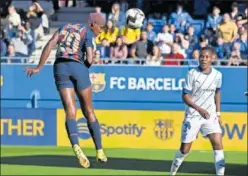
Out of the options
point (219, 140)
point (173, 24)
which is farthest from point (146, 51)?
point (219, 140)

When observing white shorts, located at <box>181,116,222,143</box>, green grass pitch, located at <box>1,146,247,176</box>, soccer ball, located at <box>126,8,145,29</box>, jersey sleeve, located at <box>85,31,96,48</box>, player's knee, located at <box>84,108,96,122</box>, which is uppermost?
soccer ball, located at <box>126,8,145,29</box>

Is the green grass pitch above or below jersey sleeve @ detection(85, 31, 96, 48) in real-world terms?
below

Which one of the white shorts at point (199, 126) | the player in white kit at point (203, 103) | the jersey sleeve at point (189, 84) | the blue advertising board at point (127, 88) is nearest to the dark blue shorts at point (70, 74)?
the player in white kit at point (203, 103)

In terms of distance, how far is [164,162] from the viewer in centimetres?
1838

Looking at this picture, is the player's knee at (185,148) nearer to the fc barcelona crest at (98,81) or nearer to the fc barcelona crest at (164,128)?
the fc barcelona crest at (164,128)

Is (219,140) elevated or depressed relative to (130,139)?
elevated

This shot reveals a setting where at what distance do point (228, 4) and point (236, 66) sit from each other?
11.5 ft

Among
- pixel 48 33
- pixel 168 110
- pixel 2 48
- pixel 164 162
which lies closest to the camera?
pixel 164 162

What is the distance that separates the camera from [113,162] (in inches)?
721

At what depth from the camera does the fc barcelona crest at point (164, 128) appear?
20422mm

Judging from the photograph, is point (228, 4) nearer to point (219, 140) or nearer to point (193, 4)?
point (193, 4)

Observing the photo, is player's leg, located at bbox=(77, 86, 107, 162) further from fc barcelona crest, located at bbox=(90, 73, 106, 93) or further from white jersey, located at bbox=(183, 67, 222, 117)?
fc barcelona crest, located at bbox=(90, 73, 106, 93)

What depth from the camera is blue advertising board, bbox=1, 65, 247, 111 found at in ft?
68.3

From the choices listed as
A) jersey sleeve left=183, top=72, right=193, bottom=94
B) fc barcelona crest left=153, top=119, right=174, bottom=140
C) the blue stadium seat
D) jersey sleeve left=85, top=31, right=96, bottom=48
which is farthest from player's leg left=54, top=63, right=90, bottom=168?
the blue stadium seat
